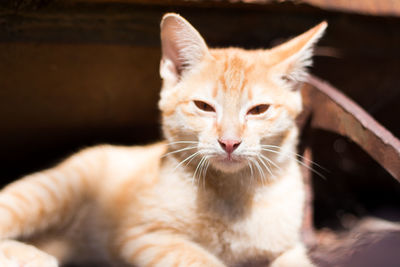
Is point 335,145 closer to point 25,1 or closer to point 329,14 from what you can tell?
point 329,14

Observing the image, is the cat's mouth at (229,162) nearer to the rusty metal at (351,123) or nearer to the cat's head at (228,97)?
the cat's head at (228,97)

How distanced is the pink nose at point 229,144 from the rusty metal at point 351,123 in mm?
614

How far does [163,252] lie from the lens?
167cm

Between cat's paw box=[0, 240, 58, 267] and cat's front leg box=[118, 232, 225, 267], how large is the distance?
32cm

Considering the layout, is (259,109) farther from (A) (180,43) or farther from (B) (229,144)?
→ (A) (180,43)

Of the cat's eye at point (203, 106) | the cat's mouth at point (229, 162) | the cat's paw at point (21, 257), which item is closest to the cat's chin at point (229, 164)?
the cat's mouth at point (229, 162)

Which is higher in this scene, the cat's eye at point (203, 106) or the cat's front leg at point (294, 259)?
the cat's eye at point (203, 106)

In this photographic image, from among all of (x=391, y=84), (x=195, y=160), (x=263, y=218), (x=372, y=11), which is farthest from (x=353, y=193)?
(x=195, y=160)

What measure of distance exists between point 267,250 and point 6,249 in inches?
44.4

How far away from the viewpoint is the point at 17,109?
2.23 m

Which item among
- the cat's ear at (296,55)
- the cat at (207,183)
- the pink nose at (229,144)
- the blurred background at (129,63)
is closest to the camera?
the pink nose at (229,144)

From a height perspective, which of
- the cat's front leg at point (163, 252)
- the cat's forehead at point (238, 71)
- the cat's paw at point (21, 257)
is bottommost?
the cat's paw at point (21, 257)

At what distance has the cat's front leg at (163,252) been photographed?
1619mm

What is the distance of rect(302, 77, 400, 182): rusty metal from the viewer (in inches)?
64.5
